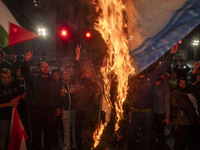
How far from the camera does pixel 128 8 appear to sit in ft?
5.42

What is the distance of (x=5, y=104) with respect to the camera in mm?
3479

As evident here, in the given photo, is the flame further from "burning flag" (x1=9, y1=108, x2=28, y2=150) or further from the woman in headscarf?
the woman in headscarf

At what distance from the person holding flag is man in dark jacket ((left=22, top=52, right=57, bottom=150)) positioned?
21.2 inches

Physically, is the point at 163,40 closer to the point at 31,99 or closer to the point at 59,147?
the point at 31,99

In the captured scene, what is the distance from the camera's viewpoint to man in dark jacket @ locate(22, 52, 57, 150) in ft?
12.9

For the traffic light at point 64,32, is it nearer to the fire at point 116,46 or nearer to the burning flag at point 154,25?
the fire at point 116,46

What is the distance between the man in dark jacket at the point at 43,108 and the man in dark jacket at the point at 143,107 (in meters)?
2.13

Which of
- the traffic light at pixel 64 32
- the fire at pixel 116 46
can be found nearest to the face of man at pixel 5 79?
the fire at pixel 116 46

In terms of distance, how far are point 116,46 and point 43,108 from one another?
2.54 metres

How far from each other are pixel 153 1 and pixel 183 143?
12.1 ft

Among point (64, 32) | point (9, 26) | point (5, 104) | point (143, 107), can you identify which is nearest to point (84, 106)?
point (143, 107)

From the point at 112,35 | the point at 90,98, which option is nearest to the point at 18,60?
the point at 90,98

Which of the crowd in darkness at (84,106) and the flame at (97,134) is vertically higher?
the crowd in darkness at (84,106)

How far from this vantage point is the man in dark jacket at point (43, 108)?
12.9ft
